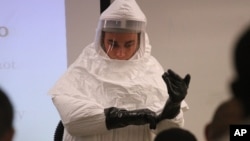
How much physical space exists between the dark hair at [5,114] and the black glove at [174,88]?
301mm

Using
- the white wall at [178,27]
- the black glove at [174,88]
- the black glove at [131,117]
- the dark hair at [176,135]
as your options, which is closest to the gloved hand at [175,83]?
the black glove at [174,88]

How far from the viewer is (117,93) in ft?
2.76

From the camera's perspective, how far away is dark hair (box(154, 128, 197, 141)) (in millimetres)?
323

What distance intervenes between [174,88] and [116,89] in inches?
10.1

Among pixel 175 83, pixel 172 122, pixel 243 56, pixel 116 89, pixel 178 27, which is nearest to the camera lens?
pixel 243 56

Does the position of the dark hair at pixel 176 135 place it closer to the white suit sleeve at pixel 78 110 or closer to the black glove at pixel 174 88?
the black glove at pixel 174 88

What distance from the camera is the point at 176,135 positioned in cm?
33

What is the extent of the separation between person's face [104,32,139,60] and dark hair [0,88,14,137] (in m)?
0.54

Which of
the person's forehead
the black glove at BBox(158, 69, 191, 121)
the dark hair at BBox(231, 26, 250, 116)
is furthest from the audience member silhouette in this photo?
the person's forehead

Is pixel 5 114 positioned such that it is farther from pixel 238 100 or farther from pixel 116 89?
pixel 116 89

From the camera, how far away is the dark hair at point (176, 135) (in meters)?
0.32

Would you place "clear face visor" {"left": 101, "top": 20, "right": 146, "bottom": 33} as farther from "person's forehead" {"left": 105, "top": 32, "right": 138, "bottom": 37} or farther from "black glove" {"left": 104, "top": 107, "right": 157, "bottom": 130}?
"black glove" {"left": 104, "top": 107, "right": 157, "bottom": 130}

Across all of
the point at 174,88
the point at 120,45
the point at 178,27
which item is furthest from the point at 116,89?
the point at 178,27

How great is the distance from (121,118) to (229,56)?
1.56 ft
